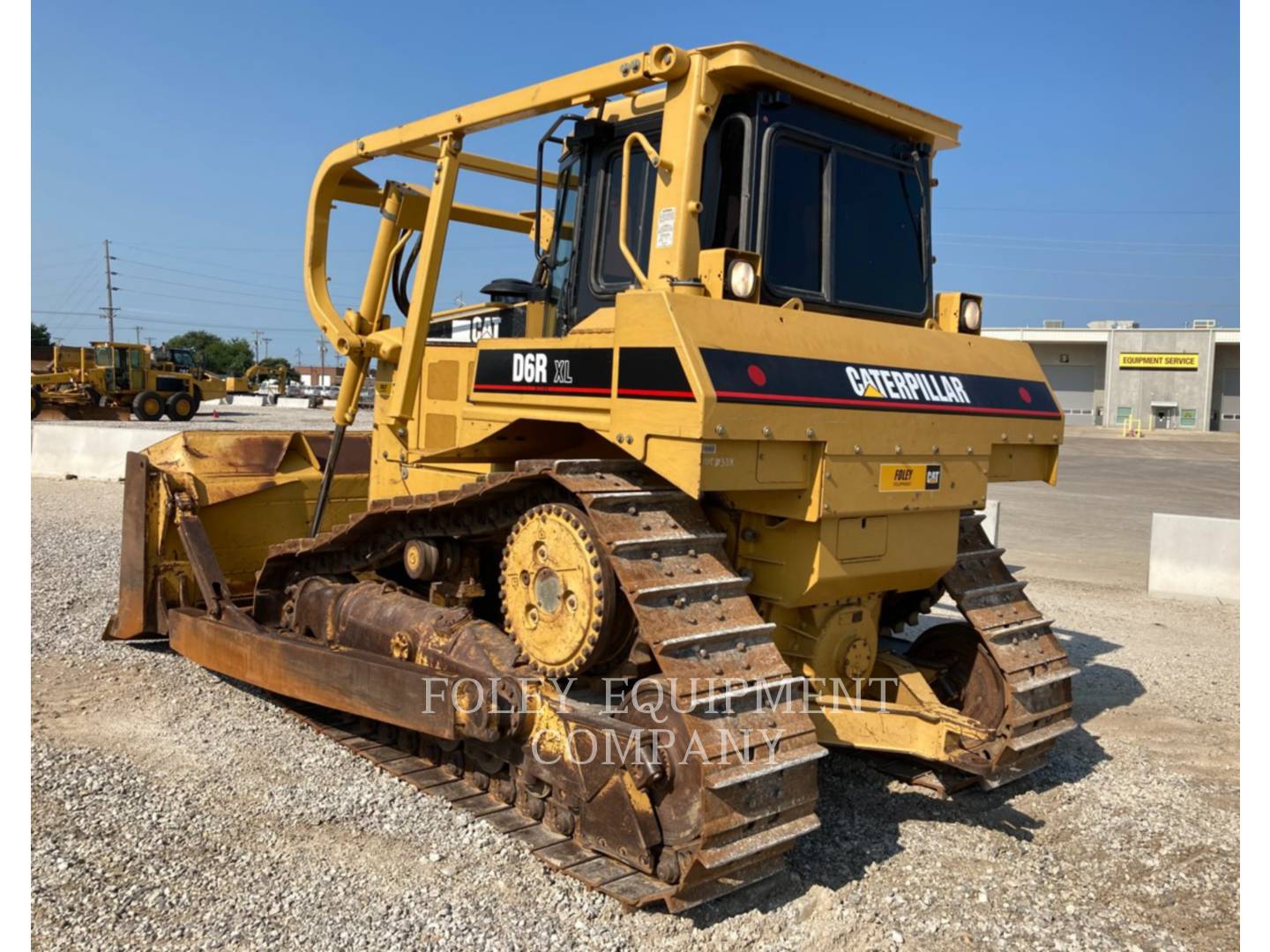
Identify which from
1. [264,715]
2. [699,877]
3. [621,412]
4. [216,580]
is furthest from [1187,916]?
[216,580]

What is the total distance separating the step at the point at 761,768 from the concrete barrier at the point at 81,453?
15011 mm

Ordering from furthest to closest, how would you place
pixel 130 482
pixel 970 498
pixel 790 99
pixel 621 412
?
pixel 130 482 < pixel 970 498 < pixel 790 99 < pixel 621 412

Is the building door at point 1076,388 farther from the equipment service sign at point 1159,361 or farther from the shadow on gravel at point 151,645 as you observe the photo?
the shadow on gravel at point 151,645

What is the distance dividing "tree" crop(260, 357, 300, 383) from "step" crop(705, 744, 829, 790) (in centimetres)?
4504

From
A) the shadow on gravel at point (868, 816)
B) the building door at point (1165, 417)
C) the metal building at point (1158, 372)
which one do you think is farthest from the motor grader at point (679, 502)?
the building door at point (1165, 417)

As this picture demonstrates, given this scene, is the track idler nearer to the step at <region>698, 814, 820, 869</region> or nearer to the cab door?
the step at <region>698, 814, 820, 869</region>

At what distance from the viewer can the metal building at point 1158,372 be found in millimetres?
50875

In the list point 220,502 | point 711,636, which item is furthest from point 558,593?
point 220,502

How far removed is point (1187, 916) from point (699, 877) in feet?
6.76

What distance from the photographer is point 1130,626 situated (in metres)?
8.82

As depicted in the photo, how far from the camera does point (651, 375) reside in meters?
3.88

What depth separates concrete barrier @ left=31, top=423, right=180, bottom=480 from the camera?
16.3 metres

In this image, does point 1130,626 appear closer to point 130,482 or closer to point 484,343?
point 484,343

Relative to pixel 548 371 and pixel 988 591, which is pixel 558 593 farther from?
pixel 988 591
